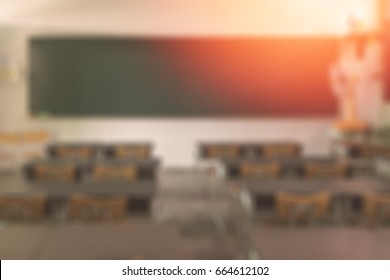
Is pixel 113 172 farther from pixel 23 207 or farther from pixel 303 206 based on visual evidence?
pixel 303 206

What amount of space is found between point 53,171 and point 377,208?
7.50 feet

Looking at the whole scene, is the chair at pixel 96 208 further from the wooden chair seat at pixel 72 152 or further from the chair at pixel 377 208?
the wooden chair seat at pixel 72 152

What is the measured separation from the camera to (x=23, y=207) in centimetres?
257

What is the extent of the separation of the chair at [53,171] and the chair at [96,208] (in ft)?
3.39

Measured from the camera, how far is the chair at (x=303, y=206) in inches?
108

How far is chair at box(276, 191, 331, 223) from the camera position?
274 centimetres

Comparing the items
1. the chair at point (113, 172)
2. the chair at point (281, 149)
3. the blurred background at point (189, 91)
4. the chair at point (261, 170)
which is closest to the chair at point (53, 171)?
the chair at point (113, 172)

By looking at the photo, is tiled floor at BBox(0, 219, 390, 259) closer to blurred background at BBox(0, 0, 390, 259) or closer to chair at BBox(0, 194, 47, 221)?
chair at BBox(0, 194, 47, 221)

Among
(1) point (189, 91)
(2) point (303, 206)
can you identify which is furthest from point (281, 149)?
(2) point (303, 206)

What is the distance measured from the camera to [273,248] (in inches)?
58.2

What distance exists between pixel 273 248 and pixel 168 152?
5892 mm

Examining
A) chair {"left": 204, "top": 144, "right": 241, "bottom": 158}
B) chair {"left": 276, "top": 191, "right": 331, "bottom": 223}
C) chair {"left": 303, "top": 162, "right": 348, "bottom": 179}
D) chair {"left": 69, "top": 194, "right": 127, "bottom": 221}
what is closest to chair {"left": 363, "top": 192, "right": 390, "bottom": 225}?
chair {"left": 276, "top": 191, "right": 331, "bottom": 223}
